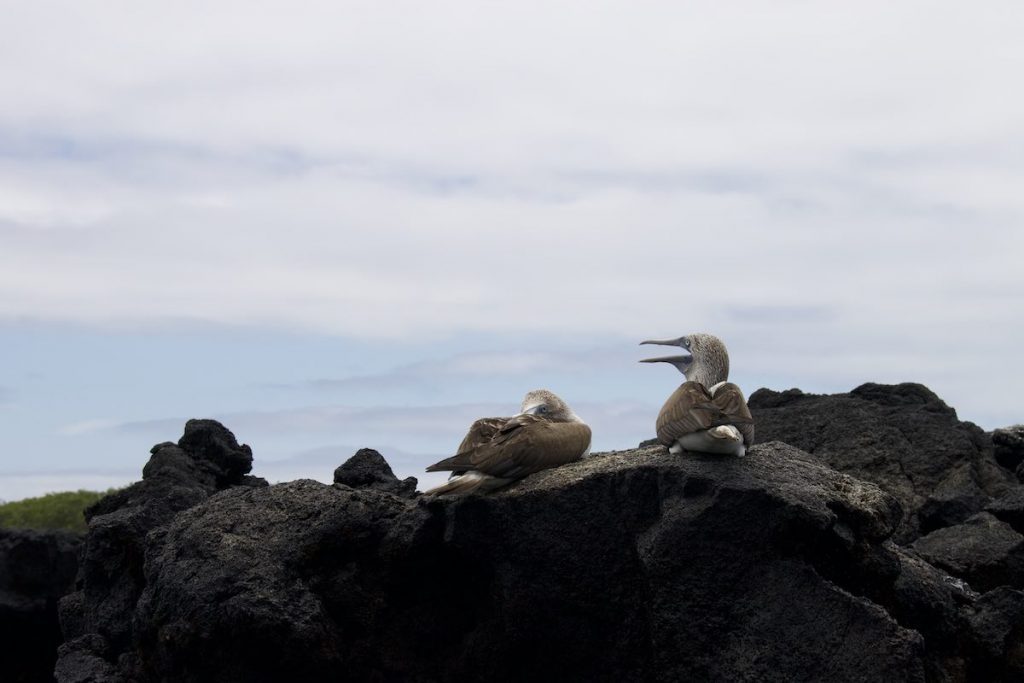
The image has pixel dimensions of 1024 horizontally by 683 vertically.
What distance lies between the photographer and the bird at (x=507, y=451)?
11258 millimetres

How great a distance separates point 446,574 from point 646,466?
2068mm

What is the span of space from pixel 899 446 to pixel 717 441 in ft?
28.5

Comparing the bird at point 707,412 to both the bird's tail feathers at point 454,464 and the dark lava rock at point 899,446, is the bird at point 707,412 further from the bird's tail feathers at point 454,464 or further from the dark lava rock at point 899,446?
the dark lava rock at point 899,446

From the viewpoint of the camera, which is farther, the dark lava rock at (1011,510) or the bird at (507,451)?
the dark lava rock at (1011,510)

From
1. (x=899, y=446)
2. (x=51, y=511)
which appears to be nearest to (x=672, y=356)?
(x=899, y=446)

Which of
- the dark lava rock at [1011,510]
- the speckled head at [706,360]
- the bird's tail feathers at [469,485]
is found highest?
the speckled head at [706,360]

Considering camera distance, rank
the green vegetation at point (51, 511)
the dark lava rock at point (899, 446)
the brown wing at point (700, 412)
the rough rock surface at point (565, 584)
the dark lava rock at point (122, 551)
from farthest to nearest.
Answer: the green vegetation at point (51, 511) → the dark lava rock at point (899, 446) → the dark lava rock at point (122, 551) → the brown wing at point (700, 412) → the rough rock surface at point (565, 584)

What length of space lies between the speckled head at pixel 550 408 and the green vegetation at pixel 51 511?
75.5 ft

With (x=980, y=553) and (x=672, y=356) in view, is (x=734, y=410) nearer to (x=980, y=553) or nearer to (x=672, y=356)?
(x=672, y=356)

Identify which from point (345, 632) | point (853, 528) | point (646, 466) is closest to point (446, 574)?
point (345, 632)

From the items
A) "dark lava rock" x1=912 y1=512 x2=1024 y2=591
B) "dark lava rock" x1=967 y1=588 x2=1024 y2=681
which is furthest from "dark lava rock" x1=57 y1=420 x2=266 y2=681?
"dark lava rock" x1=912 y1=512 x2=1024 y2=591

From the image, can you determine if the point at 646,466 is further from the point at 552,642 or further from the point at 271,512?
the point at 271,512

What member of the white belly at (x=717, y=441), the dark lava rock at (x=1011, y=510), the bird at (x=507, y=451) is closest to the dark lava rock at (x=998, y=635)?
the dark lava rock at (x=1011, y=510)

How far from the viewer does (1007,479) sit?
18.6 metres
